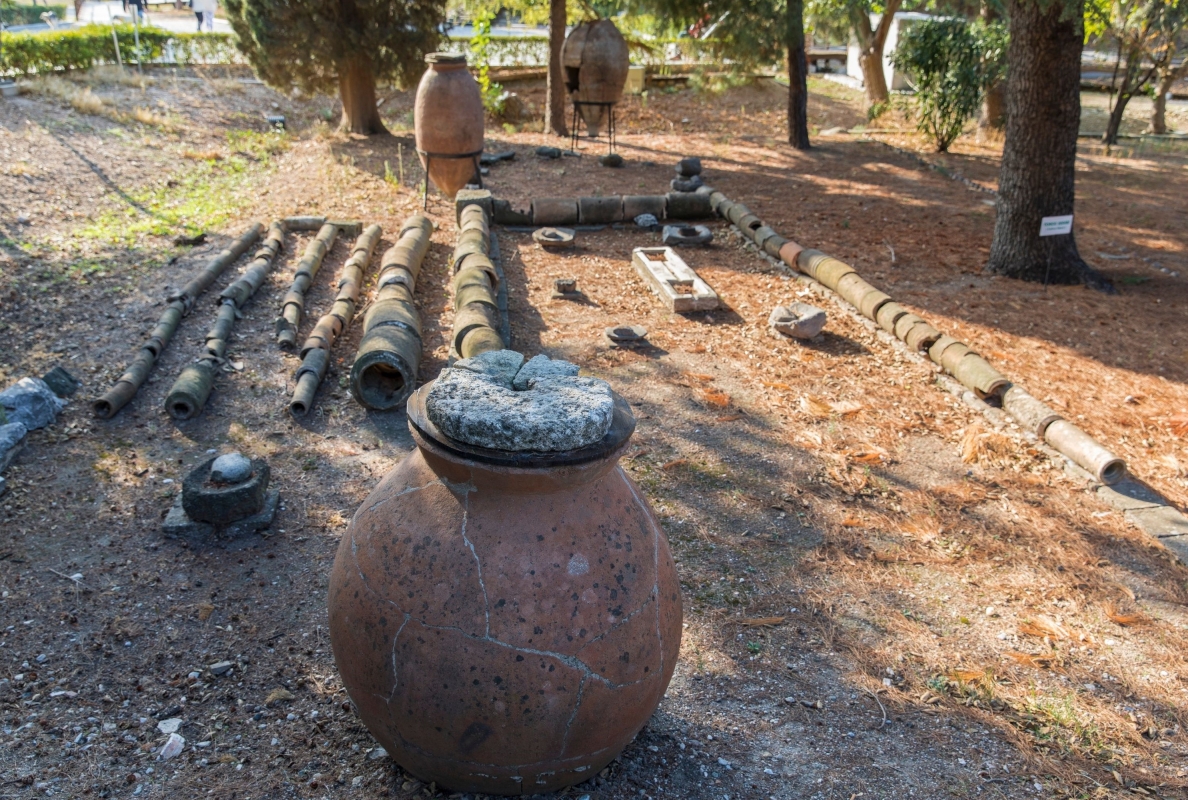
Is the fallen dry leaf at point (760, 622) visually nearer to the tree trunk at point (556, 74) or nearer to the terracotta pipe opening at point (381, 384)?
the terracotta pipe opening at point (381, 384)

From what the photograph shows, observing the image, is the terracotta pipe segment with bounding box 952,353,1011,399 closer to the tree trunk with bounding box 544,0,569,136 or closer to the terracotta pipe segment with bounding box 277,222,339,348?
the terracotta pipe segment with bounding box 277,222,339,348

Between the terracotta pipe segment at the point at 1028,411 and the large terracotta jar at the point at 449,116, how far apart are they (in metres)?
7.28

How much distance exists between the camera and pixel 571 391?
8.92 feet

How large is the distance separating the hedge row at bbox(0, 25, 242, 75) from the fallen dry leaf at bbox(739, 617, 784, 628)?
46.5 feet

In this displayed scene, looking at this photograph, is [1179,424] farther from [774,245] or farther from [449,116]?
[449,116]

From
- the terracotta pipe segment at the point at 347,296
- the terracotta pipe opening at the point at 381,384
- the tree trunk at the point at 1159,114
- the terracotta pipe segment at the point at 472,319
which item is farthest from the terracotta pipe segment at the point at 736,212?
the tree trunk at the point at 1159,114

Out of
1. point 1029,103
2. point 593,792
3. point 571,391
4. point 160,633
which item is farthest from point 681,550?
point 1029,103

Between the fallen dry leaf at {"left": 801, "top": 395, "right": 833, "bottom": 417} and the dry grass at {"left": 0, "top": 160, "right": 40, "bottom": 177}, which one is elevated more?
the dry grass at {"left": 0, "top": 160, "right": 40, "bottom": 177}

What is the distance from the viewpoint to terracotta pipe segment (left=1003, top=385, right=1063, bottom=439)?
228 inches

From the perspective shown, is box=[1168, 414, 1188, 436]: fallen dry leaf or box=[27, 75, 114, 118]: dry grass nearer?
box=[1168, 414, 1188, 436]: fallen dry leaf

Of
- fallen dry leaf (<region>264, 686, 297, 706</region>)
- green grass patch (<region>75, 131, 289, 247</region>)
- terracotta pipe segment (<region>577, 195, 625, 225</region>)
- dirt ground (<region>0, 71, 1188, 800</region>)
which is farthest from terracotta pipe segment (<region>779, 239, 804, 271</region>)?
fallen dry leaf (<region>264, 686, 297, 706</region>)

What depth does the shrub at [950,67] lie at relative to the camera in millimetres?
13586

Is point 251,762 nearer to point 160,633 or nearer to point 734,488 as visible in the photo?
point 160,633

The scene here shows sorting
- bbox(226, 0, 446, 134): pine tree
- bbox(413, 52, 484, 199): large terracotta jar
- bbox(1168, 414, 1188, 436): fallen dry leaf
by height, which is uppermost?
bbox(226, 0, 446, 134): pine tree
